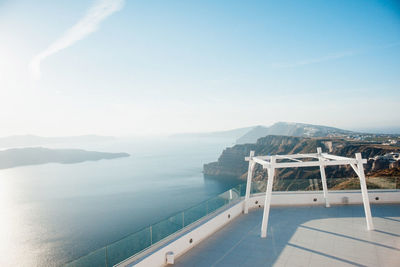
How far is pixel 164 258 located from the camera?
5.38 m

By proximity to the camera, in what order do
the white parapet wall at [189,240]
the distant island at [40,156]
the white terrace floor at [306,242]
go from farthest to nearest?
the distant island at [40,156] → the white terrace floor at [306,242] → the white parapet wall at [189,240]

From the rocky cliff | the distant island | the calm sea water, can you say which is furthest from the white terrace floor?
the distant island

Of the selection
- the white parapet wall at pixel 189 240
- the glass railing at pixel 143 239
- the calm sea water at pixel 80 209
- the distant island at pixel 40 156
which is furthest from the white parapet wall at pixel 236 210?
the distant island at pixel 40 156

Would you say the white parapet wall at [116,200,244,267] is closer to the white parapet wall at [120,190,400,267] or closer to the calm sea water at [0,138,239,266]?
the white parapet wall at [120,190,400,267]

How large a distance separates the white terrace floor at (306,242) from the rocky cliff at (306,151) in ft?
144

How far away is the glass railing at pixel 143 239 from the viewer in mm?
4480

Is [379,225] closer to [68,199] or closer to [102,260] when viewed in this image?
[102,260]

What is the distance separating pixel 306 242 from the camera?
6.54 metres

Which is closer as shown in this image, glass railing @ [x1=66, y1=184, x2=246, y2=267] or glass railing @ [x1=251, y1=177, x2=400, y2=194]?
glass railing @ [x1=66, y1=184, x2=246, y2=267]

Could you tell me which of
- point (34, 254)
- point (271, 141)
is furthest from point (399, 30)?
point (271, 141)

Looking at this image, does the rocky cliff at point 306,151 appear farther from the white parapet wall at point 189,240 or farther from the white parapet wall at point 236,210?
the white parapet wall at point 189,240

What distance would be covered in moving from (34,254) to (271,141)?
94.3m

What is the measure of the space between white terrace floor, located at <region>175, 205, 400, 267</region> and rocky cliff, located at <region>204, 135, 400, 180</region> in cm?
4391

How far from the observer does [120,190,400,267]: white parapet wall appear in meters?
5.15
